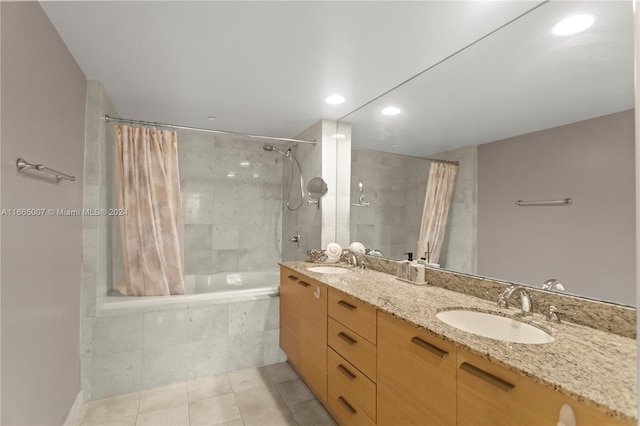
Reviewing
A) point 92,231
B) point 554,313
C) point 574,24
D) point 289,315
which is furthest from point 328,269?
point 574,24

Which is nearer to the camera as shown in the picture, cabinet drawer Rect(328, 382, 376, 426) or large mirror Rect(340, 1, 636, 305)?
large mirror Rect(340, 1, 636, 305)

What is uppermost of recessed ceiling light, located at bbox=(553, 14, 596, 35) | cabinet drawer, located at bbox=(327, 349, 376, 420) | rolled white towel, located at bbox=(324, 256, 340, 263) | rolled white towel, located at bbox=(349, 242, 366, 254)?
recessed ceiling light, located at bbox=(553, 14, 596, 35)

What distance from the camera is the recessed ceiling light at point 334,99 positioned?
2225mm

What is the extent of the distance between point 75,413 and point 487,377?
7.66 feet

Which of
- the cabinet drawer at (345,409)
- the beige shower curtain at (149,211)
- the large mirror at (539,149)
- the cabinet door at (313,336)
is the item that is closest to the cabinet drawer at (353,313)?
the cabinet door at (313,336)

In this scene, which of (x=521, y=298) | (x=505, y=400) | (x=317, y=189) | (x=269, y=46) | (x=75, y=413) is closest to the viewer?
(x=505, y=400)

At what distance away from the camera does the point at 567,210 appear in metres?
1.12

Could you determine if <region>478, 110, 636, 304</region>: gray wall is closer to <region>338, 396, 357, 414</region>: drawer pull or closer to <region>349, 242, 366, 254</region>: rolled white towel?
<region>338, 396, 357, 414</region>: drawer pull

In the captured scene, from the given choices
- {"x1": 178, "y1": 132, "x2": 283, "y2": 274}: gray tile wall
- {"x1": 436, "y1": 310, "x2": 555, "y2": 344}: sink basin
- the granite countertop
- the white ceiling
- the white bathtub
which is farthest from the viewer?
{"x1": 178, "y1": 132, "x2": 283, "y2": 274}: gray tile wall

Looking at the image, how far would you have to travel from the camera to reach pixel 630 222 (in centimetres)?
94

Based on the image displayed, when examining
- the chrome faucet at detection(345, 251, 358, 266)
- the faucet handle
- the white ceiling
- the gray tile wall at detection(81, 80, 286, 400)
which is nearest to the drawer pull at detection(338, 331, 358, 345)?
the faucet handle

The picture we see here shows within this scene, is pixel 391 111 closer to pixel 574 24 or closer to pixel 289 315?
pixel 574 24

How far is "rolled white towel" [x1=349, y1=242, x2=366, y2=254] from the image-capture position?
245cm

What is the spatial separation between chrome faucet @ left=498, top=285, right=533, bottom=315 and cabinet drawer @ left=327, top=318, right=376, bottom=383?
0.60 meters
